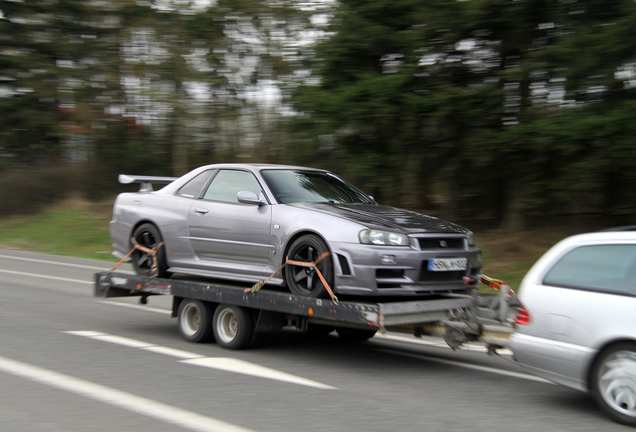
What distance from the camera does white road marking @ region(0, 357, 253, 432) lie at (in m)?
4.61

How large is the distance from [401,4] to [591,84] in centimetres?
435

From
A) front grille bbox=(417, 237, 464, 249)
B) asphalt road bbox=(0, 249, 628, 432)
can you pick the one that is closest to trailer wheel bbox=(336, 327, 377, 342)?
asphalt road bbox=(0, 249, 628, 432)

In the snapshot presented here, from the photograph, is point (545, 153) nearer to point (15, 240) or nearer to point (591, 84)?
point (591, 84)

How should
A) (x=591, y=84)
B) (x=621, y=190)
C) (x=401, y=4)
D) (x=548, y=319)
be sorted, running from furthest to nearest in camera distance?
1. (x=401, y=4)
2. (x=621, y=190)
3. (x=591, y=84)
4. (x=548, y=319)

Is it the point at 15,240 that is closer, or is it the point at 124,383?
the point at 124,383

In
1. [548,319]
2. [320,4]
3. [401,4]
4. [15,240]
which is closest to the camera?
[548,319]

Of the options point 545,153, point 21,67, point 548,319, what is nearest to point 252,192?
point 548,319

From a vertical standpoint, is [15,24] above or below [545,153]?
above

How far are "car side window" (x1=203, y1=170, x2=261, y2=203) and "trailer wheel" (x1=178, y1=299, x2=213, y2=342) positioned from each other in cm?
124

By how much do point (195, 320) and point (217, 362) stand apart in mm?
1237

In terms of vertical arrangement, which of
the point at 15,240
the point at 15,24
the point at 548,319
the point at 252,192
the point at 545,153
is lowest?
the point at 15,240

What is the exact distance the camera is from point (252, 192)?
7234 millimetres

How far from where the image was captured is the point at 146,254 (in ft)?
27.2

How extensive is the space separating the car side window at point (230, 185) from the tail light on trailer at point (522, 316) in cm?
315
